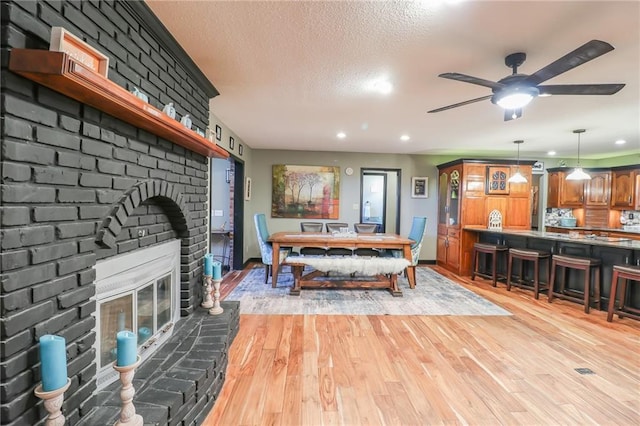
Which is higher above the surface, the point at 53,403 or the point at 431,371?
the point at 53,403

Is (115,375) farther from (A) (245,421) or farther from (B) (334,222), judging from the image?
(B) (334,222)

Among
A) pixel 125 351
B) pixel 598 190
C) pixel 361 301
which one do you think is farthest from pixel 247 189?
pixel 598 190

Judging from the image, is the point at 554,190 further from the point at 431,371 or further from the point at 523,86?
the point at 431,371

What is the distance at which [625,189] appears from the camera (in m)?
5.75

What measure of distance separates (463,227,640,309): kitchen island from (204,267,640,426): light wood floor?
0.54 m

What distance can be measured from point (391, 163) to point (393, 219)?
4.46 feet

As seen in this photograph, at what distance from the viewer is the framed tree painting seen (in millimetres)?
6094

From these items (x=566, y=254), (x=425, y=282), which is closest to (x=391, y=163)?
(x=425, y=282)

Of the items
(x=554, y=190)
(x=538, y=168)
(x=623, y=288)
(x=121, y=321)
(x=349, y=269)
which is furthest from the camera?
(x=538, y=168)

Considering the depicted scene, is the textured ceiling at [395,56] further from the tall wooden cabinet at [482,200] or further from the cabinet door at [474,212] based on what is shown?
the cabinet door at [474,212]

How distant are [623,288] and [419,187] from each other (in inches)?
141

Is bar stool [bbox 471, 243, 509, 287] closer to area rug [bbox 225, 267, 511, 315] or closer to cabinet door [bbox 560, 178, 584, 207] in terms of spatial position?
area rug [bbox 225, 267, 511, 315]

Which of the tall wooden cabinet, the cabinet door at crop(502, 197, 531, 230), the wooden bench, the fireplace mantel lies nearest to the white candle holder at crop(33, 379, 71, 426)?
the fireplace mantel

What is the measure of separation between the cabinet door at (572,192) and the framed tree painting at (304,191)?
15.3 ft
